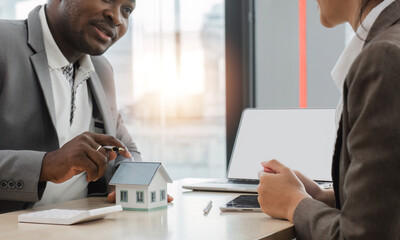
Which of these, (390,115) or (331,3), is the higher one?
(331,3)

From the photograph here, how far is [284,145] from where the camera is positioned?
2.03 m

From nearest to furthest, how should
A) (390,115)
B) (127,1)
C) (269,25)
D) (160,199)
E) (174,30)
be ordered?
1. (390,115)
2. (160,199)
3. (127,1)
4. (269,25)
5. (174,30)

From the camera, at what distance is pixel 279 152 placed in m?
2.02

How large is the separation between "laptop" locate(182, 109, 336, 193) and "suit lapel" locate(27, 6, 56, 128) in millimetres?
522

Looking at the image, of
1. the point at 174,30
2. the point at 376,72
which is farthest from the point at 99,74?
the point at 174,30

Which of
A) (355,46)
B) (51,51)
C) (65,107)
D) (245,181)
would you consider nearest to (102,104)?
(65,107)

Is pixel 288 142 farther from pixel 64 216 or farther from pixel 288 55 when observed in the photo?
pixel 288 55

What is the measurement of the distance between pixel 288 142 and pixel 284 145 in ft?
0.06

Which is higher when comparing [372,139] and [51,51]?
[51,51]

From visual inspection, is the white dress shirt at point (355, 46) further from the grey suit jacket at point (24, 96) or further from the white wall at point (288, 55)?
the white wall at point (288, 55)

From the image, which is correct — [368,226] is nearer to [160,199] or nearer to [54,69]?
[160,199]

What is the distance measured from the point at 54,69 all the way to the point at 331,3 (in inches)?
42.0

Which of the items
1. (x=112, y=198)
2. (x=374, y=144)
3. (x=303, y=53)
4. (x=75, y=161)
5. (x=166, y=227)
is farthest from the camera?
(x=303, y=53)

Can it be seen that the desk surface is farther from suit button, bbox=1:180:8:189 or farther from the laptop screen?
the laptop screen
